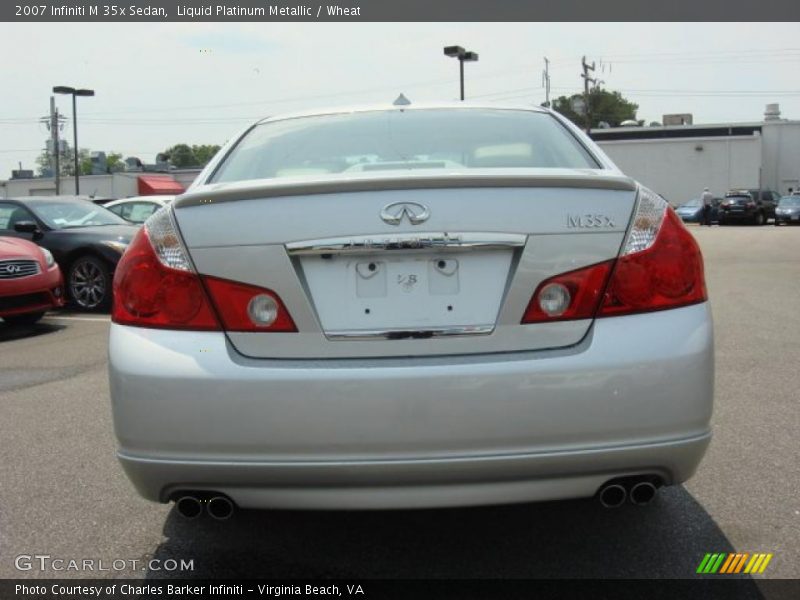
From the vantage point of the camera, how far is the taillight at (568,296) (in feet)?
7.99

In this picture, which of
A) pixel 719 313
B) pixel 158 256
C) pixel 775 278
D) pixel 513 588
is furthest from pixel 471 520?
pixel 775 278

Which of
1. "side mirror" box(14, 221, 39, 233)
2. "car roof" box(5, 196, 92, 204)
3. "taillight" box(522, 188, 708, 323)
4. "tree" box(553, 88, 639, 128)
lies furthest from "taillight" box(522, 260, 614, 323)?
"tree" box(553, 88, 639, 128)

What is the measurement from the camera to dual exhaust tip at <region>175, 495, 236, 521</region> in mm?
2498

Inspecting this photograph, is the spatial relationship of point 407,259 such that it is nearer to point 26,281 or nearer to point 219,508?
point 219,508

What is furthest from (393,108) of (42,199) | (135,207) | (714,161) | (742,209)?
(714,161)

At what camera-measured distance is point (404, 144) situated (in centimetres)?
330

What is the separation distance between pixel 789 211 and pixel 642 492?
3566 cm

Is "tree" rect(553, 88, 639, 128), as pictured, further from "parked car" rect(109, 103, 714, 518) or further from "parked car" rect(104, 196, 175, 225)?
"parked car" rect(109, 103, 714, 518)

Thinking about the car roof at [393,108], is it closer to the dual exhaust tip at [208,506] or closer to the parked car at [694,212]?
the dual exhaust tip at [208,506]

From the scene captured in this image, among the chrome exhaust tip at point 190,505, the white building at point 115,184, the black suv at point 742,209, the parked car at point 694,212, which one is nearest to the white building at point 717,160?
the parked car at point 694,212

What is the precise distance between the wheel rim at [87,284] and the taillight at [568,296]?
855 centimetres

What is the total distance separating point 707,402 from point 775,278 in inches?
423

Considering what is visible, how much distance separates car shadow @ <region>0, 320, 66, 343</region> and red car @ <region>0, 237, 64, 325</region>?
0.51 ft

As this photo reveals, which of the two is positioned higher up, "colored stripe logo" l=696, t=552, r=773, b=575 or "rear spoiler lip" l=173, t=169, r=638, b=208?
"rear spoiler lip" l=173, t=169, r=638, b=208
